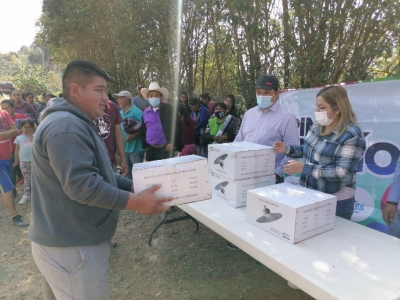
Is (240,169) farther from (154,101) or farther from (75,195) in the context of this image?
(154,101)

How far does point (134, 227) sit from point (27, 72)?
29.1m

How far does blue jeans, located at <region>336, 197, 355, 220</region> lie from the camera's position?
1963 millimetres

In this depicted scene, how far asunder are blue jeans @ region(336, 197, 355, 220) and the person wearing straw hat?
2697 millimetres

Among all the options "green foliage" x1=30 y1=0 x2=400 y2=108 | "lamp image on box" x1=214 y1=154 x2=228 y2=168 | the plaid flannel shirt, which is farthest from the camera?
"green foliage" x1=30 y1=0 x2=400 y2=108

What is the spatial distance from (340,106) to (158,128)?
2.74 metres

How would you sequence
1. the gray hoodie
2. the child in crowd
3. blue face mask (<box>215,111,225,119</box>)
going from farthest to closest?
1. blue face mask (<box>215,111,225,119</box>)
2. the child in crowd
3. the gray hoodie

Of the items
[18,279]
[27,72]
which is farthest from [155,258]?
[27,72]

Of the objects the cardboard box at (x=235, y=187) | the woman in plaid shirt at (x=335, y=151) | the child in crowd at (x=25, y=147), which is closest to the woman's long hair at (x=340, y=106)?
the woman in plaid shirt at (x=335, y=151)

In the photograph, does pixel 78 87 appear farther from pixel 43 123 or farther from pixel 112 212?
pixel 112 212

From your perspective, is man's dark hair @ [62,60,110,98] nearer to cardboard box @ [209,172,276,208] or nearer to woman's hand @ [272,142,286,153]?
cardboard box @ [209,172,276,208]

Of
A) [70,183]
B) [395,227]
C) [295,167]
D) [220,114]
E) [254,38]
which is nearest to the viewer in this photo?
[70,183]

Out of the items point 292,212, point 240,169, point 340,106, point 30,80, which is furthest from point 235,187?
point 30,80

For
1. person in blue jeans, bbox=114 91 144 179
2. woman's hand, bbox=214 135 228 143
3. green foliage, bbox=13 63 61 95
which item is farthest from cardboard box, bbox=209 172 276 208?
green foliage, bbox=13 63 61 95

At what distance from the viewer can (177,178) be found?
1490mm
